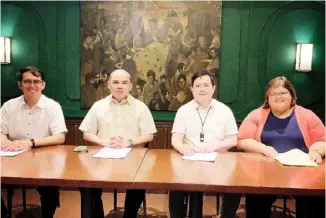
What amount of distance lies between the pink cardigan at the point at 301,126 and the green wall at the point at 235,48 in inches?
63.5

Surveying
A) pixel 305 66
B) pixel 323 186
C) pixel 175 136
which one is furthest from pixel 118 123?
pixel 305 66

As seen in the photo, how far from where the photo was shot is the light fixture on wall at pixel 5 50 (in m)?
4.32

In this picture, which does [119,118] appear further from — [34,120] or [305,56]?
[305,56]

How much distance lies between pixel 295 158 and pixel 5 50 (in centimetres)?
364

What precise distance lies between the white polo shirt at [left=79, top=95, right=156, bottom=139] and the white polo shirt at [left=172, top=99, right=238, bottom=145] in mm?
419

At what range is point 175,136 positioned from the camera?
9.20ft

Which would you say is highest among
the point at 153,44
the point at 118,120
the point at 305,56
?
the point at 153,44

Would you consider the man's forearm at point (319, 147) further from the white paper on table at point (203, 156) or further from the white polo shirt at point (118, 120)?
the white polo shirt at point (118, 120)

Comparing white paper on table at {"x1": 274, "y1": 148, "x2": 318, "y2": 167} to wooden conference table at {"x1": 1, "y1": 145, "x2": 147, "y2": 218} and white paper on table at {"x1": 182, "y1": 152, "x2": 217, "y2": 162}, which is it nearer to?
white paper on table at {"x1": 182, "y1": 152, "x2": 217, "y2": 162}

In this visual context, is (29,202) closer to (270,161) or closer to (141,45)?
(141,45)

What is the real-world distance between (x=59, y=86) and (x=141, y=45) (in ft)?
3.91

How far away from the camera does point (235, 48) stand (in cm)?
425

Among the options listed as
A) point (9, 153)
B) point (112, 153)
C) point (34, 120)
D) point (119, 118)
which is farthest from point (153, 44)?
point (9, 153)

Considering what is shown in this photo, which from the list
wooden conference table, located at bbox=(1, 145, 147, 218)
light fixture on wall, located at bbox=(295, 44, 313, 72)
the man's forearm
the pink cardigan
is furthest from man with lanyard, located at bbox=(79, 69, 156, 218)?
light fixture on wall, located at bbox=(295, 44, 313, 72)
